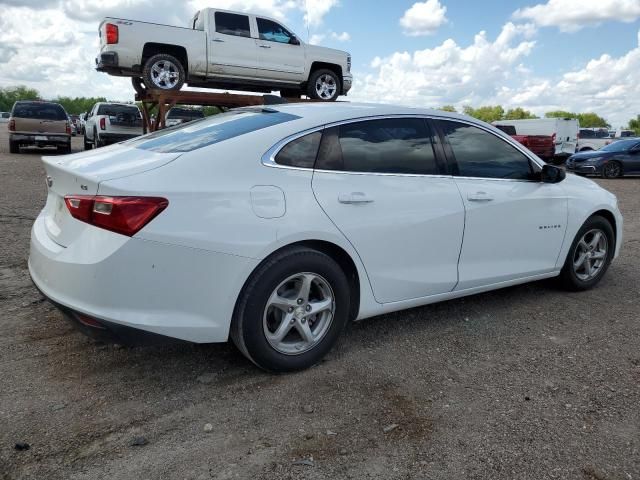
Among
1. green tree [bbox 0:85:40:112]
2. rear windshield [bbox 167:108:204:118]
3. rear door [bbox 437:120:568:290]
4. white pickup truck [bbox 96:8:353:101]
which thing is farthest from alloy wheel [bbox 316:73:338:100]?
green tree [bbox 0:85:40:112]

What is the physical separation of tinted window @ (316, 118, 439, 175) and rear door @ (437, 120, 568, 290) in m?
0.23

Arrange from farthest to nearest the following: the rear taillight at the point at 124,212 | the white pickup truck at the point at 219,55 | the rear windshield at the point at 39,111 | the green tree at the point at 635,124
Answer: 1. the green tree at the point at 635,124
2. the rear windshield at the point at 39,111
3. the white pickup truck at the point at 219,55
4. the rear taillight at the point at 124,212

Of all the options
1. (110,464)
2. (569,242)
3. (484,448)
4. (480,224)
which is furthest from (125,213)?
(569,242)

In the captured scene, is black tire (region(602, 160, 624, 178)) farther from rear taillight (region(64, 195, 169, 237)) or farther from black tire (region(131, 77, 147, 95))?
rear taillight (region(64, 195, 169, 237))

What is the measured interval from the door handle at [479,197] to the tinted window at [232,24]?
29.6 feet

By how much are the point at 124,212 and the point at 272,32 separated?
33.8ft

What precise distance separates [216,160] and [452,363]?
6.21ft

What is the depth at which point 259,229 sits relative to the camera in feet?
9.51

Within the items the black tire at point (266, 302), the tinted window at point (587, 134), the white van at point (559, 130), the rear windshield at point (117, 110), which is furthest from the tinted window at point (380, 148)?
the tinted window at point (587, 134)

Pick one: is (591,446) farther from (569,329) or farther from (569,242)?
(569,242)

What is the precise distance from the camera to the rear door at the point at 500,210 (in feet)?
12.8

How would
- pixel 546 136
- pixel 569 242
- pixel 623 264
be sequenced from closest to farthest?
1. pixel 569 242
2. pixel 623 264
3. pixel 546 136

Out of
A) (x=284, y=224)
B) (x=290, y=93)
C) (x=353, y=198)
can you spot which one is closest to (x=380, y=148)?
(x=353, y=198)

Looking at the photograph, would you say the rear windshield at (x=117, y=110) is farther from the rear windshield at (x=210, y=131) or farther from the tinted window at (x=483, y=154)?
the tinted window at (x=483, y=154)
